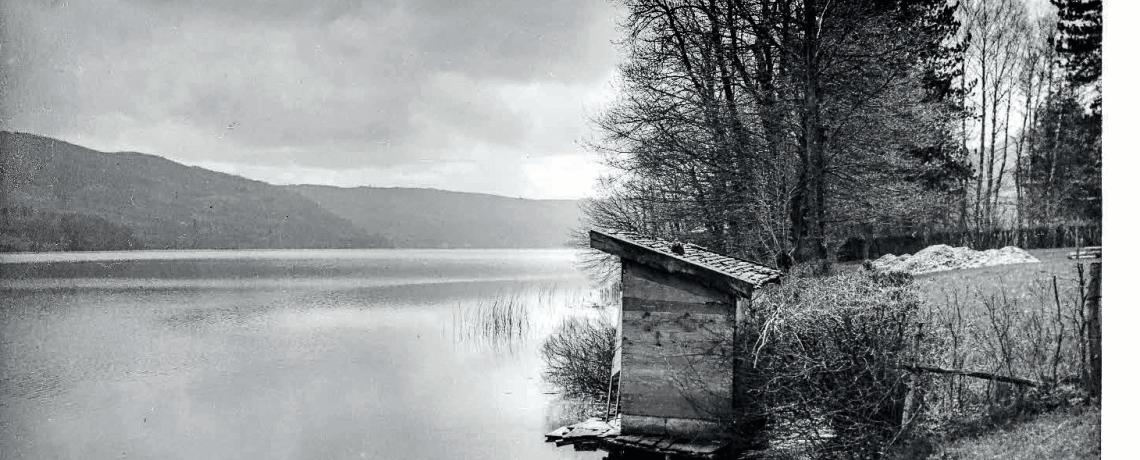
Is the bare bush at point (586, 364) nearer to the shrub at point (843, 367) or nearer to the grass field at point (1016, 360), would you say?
the shrub at point (843, 367)

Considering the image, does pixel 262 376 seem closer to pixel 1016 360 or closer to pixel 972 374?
pixel 972 374

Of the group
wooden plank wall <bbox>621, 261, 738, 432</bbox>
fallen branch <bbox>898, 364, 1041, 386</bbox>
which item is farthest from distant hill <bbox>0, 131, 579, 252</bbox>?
fallen branch <bbox>898, 364, 1041, 386</bbox>

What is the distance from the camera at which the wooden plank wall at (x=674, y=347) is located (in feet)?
19.3

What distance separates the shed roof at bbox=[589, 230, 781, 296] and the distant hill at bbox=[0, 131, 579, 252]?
8.37m

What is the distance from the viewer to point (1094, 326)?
4.71 m

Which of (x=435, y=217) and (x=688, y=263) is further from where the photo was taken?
(x=435, y=217)

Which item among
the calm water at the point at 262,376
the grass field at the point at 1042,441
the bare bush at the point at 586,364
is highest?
the grass field at the point at 1042,441

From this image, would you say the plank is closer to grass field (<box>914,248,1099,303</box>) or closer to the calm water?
grass field (<box>914,248,1099,303</box>)

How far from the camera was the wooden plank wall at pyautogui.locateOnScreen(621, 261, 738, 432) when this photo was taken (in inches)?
232

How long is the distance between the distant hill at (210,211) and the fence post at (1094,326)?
38.0ft

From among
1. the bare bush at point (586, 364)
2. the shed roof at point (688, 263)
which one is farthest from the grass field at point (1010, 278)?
the bare bush at point (586, 364)

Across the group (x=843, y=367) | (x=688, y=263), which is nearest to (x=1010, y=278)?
(x=843, y=367)

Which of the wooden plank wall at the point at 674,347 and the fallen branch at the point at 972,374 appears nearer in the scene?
the fallen branch at the point at 972,374

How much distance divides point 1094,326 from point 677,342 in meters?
2.74
